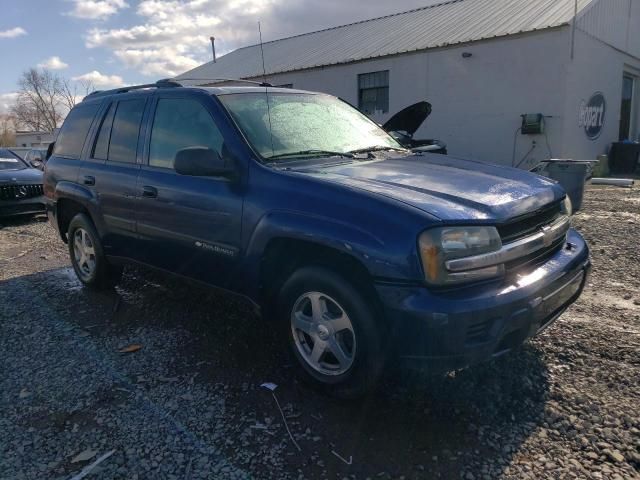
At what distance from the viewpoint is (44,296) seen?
5.05m

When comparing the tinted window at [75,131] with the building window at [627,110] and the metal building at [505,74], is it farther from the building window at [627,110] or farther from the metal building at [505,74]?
the building window at [627,110]

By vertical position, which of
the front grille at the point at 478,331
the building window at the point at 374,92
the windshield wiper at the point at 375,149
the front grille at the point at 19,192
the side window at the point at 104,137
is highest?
the building window at the point at 374,92

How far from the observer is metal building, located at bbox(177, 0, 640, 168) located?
43.5 feet

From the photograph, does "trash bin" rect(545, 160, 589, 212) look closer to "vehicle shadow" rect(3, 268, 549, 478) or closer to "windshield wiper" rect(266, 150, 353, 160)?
"vehicle shadow" rect(3, 268, 549, 478)

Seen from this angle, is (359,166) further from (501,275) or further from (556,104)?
(556,104)

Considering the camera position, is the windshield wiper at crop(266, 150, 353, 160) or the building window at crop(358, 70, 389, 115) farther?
the building window at crop(358, 70, 389, 115)

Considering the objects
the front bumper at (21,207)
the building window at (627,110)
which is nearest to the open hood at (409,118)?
the front bumper at (21,207)

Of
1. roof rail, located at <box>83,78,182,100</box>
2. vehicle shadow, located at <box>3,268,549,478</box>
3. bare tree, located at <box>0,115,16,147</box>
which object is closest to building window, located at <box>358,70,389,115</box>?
roof rail, located at <box>83,78,182,100</box>

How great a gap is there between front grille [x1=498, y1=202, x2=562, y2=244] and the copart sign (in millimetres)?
12747

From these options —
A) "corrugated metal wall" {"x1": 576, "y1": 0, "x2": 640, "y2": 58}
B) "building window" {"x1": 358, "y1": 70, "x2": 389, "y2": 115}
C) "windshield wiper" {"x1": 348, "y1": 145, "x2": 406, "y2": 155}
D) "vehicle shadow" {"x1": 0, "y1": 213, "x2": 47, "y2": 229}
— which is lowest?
"vehicle shadow" {"x1": 0, "y1": 213, "x2": 47, "y2": 229}

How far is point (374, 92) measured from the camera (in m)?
17.2

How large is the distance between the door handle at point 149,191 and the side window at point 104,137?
0.86 meters

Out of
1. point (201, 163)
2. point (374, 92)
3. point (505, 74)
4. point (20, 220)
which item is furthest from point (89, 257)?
point (374, 92)

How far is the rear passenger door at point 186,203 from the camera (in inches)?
129
